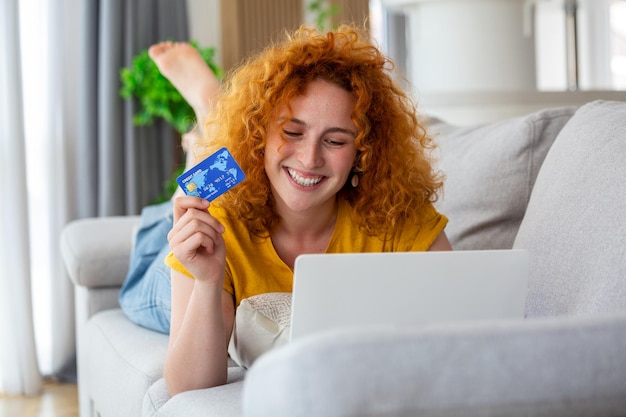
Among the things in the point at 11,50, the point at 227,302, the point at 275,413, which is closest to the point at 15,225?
the point at 11,50

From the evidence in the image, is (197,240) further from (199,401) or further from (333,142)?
(333,142)

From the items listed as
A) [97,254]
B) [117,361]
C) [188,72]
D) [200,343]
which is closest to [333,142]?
[200,343]

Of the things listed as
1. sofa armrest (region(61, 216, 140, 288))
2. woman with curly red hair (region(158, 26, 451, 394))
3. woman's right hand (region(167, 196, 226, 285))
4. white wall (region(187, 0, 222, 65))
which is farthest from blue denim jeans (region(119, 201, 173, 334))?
white wall (region(187, 0, 222, 65))

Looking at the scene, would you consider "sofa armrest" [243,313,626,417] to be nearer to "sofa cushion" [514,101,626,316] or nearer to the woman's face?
"sofa cushion" [514,101,626,316]

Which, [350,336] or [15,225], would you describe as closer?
[350,336]

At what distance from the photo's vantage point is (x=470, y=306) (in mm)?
1148

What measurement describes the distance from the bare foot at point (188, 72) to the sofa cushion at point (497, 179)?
3.41 feet

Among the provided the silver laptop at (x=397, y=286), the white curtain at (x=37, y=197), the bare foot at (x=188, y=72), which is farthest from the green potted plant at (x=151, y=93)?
the silver laptop at (x=397, y=286)

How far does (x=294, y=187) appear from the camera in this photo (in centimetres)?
151

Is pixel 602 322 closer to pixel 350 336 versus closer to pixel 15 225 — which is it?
pixel 350 336

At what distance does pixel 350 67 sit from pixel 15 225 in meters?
2.17

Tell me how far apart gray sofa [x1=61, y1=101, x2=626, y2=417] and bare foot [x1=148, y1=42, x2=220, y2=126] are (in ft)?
1.49

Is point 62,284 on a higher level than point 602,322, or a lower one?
lower

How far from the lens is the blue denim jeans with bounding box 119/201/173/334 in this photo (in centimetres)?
201
